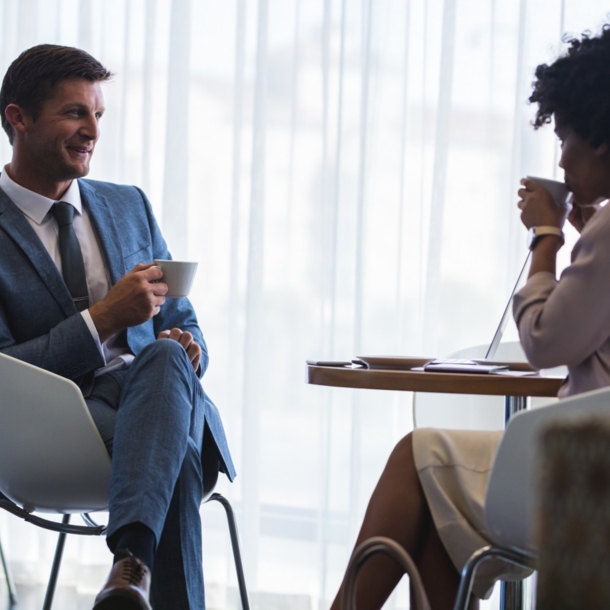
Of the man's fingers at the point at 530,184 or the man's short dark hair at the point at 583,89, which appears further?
the man's fingers at the point at 530,184

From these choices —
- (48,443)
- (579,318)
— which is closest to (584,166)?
(579,318)

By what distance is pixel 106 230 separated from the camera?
1834 mm

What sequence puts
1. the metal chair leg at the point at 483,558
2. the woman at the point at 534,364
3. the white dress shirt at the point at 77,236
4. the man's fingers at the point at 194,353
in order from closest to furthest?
the metal chair leg at the point at 483,558, the woman at the point at 534,364, the man's fingers at the point at 194,353, the white dress shirt at the point at 77,236

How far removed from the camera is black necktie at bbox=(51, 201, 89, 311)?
5.68ft

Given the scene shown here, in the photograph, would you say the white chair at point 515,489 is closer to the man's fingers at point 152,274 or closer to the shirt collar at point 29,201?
the man's fingers at point 152,274

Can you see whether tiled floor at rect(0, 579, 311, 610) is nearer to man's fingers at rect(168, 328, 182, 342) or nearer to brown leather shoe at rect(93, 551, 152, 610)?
man's fingers at rect(168, 328, 182, 342)

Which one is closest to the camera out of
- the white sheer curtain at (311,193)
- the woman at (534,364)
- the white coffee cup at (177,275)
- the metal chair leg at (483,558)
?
the metal chair leg at (483,558)

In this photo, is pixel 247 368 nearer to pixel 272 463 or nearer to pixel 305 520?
pixel 272 463

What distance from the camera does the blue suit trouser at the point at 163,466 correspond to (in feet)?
4.07

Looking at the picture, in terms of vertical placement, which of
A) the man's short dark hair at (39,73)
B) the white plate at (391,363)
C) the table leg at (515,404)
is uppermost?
the man's short dark hair at (39,73)

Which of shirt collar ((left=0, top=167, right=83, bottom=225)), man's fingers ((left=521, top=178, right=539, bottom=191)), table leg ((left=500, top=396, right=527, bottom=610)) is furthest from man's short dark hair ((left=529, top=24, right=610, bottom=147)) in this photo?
shirt collar ((left=0, top=167, right=83, bottom=225))

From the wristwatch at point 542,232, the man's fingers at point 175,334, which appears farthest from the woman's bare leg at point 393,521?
the man's fingers at point 175,334

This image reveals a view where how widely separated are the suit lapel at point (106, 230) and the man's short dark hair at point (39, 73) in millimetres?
221

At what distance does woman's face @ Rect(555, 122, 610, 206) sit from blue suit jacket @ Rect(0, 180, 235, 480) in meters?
0.84
